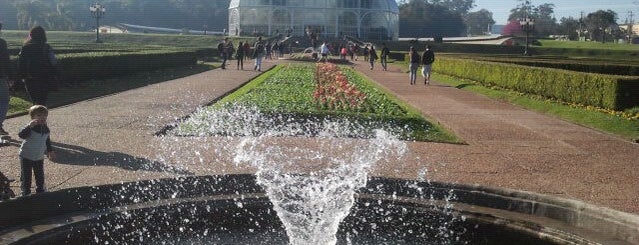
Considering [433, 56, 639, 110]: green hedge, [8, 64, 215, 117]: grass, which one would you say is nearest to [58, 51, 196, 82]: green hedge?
[8, 64, 215, 117]: grass

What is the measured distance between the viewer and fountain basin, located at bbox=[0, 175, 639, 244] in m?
4.92

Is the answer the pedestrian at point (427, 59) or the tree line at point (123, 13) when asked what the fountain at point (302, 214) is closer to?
the pedestrian at point (427, 59)

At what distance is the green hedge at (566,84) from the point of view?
13570mm

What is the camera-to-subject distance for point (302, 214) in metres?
5.71

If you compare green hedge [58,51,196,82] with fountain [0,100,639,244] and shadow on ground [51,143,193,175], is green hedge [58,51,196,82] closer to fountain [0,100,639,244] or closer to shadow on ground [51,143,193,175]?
shadow on ground [51,143,193,175]

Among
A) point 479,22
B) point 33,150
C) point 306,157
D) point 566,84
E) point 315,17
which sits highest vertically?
point 479,22

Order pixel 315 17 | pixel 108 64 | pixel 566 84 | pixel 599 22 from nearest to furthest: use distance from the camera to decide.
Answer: pixel 566 84 < pixel 108 64 < pixel 315 17 < pixel 599 22

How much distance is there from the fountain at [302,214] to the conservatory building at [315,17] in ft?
208

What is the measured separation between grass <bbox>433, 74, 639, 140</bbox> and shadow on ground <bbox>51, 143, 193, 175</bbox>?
25.8ft

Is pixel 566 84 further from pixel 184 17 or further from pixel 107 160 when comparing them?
pixel 184 17

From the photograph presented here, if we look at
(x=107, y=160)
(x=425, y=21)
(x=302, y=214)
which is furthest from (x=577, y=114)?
(x=425, y=21)

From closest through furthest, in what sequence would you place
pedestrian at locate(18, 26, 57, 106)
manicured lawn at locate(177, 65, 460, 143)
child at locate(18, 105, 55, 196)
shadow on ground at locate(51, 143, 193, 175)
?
child at locate(18, 105, 55, 196), shadow on ground at locate(51, 143, 193, 175), pedestrian at locate(18, 26, 57, 106), manicured lawn at locate(177, 65, 460, 143)

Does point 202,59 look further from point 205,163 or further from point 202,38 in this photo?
point 205,163

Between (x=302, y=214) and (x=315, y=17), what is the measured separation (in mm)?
67031
